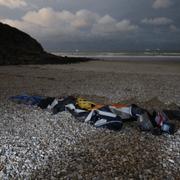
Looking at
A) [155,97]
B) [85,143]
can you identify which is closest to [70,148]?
[85,143]

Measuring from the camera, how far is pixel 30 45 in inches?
1690

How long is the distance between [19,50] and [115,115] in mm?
33780

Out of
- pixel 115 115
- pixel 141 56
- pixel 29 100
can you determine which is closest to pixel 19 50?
pixel 29 100

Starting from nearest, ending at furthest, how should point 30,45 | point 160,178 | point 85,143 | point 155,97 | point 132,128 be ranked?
point 160,178 < point 85,143 < point 132,128 < point 155,97 < point 30,45

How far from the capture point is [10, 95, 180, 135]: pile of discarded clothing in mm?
6223

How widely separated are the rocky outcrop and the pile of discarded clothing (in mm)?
23337

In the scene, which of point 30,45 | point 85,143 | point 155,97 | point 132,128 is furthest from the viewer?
point 30,45

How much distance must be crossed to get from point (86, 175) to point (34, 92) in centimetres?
746

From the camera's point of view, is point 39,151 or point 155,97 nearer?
point 39,151

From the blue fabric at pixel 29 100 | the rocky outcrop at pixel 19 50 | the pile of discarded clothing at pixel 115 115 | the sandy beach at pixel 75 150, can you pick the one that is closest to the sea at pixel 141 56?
the rocky outcrop at pixel 19 50

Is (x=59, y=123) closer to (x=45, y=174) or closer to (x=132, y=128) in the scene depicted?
(x=132, y=128)

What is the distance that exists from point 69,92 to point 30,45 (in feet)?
111

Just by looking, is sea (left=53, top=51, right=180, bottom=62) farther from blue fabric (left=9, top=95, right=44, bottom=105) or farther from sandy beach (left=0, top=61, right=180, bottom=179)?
sandy beach (left=0, top=61, right=180, bottom=179)

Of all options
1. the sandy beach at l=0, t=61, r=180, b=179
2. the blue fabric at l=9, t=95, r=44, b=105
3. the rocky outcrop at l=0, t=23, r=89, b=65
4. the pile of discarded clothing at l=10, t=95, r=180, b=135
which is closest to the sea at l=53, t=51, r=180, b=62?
the rocky outcrop at l=0, t=23, r=89, b=65
